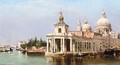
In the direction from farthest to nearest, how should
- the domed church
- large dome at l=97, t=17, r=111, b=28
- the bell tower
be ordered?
large dome at l=97, t=17, r=111, b=28
the bell tower
the domed church

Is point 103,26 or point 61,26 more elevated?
point 103,26

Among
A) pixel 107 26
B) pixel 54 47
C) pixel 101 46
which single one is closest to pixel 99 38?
pixel 101 46

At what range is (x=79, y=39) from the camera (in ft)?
219

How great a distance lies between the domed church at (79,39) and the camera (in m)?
58.8

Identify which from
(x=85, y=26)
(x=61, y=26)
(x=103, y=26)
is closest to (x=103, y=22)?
(x=103, y=26)

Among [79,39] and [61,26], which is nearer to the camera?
[61,26]

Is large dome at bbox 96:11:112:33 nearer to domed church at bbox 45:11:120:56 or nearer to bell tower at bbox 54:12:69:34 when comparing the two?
domed church at bbox 45:11:120:56

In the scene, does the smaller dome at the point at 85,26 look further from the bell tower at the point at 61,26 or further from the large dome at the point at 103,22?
the bell tower at the point at 61,26

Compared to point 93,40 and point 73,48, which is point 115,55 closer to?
point 73,48

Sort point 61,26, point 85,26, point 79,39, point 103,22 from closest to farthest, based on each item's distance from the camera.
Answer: point 61,26 → point 79,39 → point 85,26 → point 103,22

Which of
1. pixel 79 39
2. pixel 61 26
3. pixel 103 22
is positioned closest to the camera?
pixel 61 26

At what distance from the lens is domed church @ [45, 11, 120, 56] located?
2317 inches

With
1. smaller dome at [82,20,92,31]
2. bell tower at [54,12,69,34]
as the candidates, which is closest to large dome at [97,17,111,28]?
smaller dome at [82,20,92,31]

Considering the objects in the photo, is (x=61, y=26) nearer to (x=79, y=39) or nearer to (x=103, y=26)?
(x=79, y=39)
